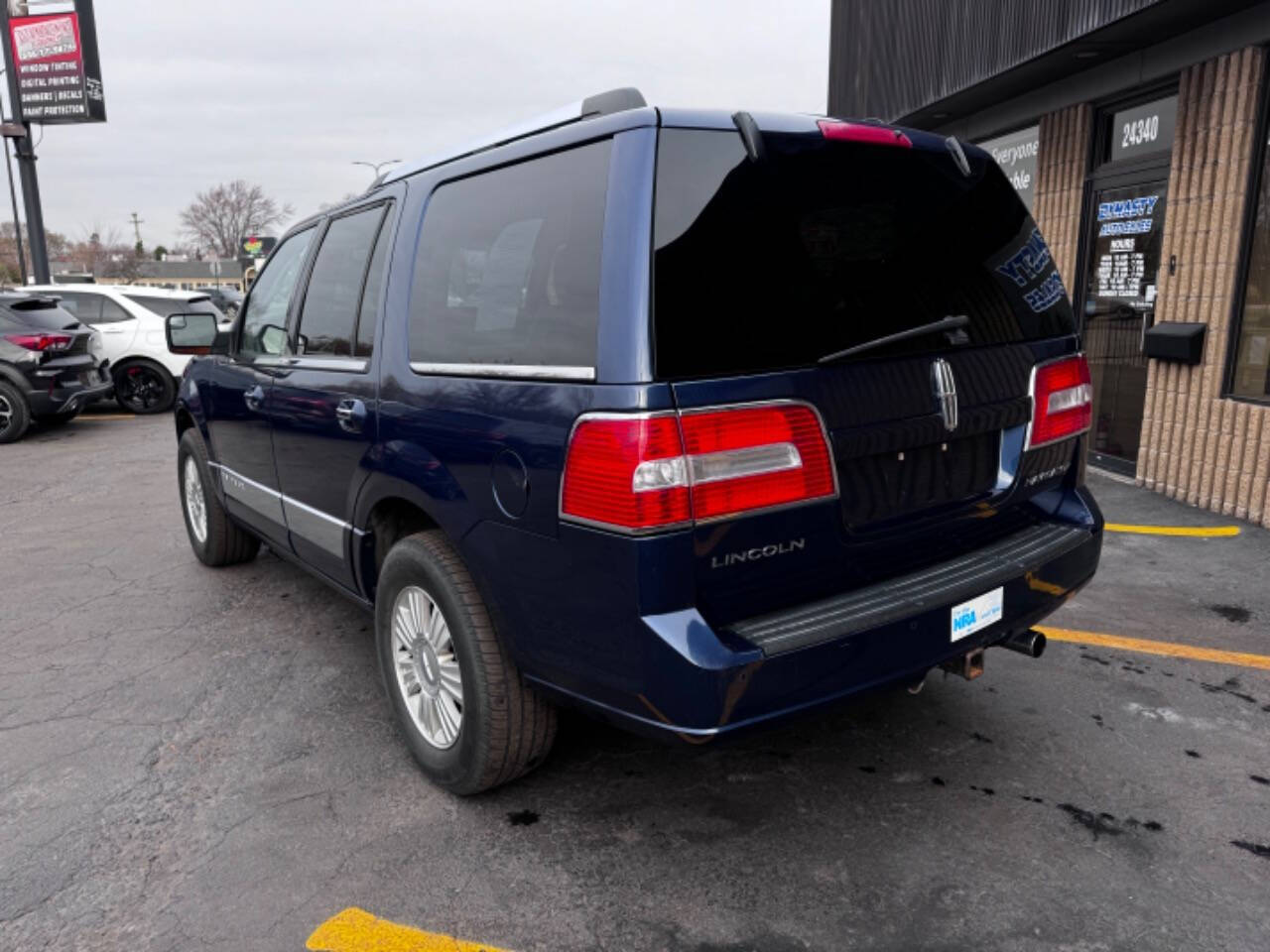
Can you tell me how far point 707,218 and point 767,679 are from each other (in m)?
1.09

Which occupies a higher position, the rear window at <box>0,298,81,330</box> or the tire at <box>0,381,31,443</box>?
the rear window at <box>0,298,81,330</box>

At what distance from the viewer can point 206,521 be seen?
5.22 m

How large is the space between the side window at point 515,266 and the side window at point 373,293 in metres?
0.24

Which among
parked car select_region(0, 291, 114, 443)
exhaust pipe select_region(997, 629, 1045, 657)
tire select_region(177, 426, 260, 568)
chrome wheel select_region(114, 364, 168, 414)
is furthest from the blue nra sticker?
chrome wheel select_region(114, 364, 168, 414)

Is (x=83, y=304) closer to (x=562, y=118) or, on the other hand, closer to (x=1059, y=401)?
(x=562, y=118)

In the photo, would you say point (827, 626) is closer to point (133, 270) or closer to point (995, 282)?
point (995, 282)

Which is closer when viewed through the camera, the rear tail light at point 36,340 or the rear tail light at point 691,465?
the rear tail light at point 691,465

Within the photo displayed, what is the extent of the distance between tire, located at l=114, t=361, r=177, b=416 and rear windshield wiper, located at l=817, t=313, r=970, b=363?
1253 centimetres

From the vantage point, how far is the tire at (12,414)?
34.1 feet

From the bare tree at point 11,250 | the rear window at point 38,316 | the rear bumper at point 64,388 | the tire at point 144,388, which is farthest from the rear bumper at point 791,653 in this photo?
the bare tree at point 11,250

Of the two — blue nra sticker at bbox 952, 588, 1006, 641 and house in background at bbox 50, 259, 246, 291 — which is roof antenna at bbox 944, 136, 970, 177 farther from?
house in background at bbox 50, 259, 246, 291

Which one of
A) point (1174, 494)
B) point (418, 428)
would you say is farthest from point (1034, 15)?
point (418, 428)

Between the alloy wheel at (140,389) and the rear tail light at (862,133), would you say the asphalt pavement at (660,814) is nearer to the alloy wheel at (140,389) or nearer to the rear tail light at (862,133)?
the rear tail light at (862,133)

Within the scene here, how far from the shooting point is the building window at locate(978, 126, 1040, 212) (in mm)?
8203
